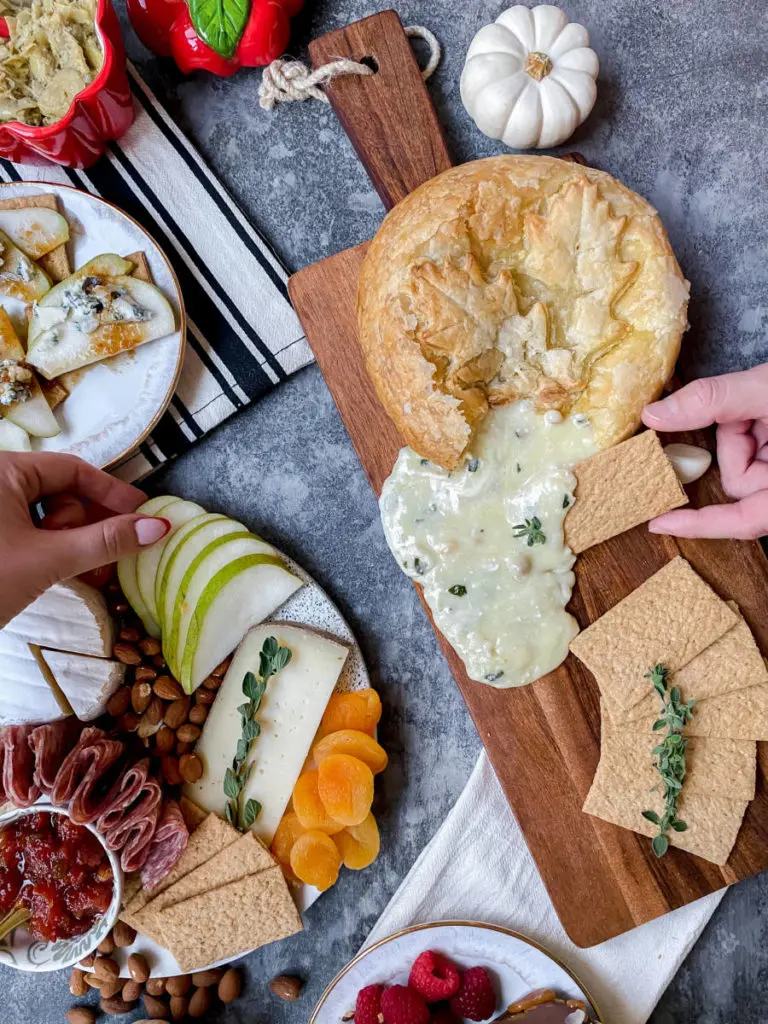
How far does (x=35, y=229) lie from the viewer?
275 centimetres

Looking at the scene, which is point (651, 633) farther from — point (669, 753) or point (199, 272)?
point (199, 272)

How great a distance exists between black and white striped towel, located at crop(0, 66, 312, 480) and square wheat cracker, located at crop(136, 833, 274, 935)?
4.14 ft

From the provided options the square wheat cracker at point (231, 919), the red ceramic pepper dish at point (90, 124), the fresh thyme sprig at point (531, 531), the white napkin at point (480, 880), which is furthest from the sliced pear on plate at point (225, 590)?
the red ceramic pepper dish at point (90, 124)

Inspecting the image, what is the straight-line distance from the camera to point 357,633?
9.47 ft

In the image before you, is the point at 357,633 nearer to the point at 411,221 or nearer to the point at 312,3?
the point at 411,221

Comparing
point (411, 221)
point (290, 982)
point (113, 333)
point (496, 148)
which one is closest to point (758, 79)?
point (496, 148)

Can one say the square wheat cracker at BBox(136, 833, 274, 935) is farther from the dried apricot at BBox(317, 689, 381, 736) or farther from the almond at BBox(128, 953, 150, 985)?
the dried apricot at BBox(317, 689, 381, 736)

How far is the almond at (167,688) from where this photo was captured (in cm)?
272

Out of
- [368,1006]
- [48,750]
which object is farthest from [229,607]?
[368,1006]

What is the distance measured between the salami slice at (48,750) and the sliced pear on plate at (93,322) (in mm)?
1122

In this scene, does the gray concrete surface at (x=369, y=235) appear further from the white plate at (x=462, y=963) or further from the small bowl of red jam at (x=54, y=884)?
the small bowl of red jam at (x=54, y=884)

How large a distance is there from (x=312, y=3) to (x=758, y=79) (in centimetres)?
153

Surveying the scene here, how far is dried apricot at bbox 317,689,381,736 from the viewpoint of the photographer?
8.92 feet

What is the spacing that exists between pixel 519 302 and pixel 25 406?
158 cm
